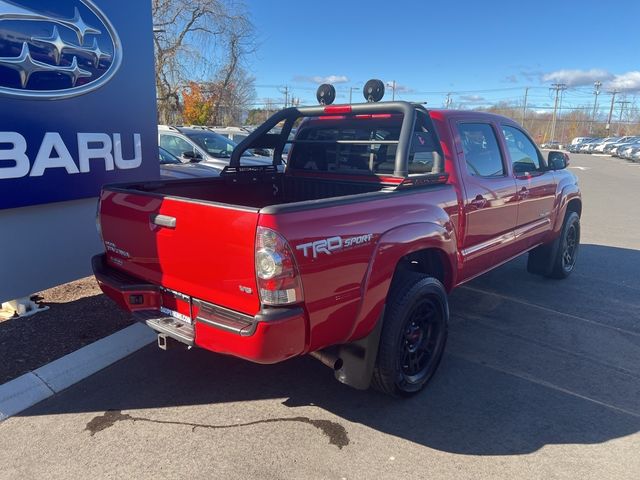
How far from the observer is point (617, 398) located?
11.8ft

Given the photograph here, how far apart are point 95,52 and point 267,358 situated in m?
4.02

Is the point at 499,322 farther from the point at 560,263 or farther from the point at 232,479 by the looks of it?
the point at 232,479

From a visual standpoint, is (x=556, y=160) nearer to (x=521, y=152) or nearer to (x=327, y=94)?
(x=521, y=152)

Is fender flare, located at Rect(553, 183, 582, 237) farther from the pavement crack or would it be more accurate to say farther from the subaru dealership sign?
the subaru dealership sign

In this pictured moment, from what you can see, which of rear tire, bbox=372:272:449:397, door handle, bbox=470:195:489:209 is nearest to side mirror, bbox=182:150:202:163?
door handle, bbox=470:195:489:209

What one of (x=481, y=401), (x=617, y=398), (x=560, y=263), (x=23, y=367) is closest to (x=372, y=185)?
(x=481, y=401)

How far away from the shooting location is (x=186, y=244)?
2.89 m

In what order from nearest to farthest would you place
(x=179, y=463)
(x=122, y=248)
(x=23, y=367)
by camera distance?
(x=179, y=463) → (x=122, y=248) → (x=23, y=367)

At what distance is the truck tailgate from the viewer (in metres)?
2.61

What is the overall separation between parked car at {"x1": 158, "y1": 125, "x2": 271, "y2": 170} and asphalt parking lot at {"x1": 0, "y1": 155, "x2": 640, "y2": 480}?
21.2 feet

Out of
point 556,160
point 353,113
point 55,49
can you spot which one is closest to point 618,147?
point 556,160

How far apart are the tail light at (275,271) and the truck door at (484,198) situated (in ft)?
6.76

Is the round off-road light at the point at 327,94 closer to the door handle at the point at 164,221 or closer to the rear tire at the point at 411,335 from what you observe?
the rear tire at the point at 411,335

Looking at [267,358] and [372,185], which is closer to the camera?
[267,358]
